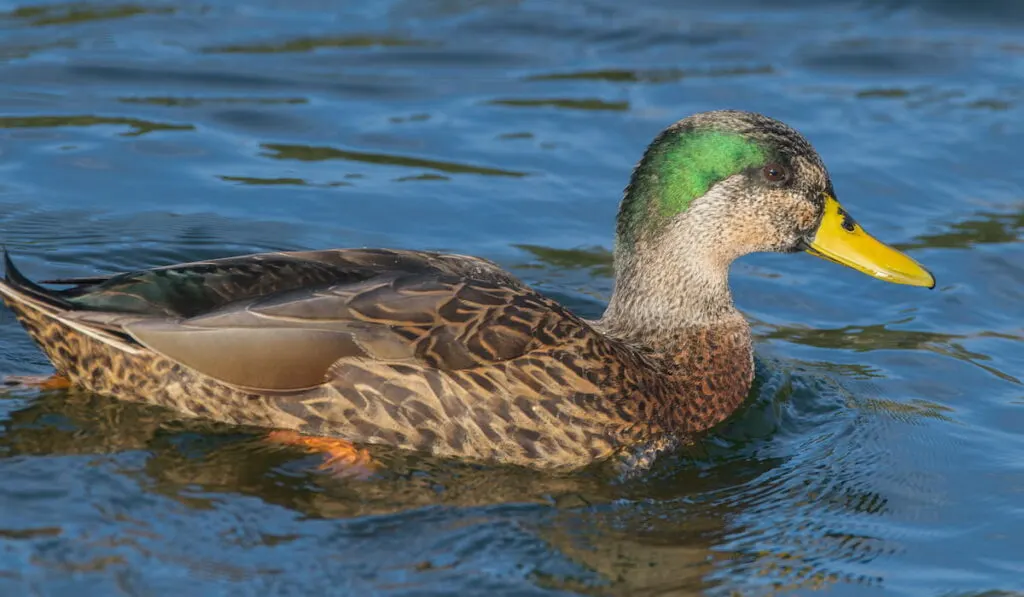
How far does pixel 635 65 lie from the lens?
12.5 meters

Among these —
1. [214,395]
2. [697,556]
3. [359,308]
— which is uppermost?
[359,308]

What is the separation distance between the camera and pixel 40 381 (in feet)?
24.2

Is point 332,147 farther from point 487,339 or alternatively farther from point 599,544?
point 599,544

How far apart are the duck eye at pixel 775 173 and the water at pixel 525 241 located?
1.23 m

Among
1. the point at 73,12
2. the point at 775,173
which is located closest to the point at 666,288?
the point at 775,173

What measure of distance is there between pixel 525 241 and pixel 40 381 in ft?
11.7

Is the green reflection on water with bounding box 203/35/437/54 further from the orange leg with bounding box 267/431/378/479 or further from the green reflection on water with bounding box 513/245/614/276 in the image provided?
the orange leg with bounding box 267/431/378/479

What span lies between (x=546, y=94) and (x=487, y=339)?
542 centimetres

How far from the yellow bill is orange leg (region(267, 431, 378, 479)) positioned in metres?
2.58

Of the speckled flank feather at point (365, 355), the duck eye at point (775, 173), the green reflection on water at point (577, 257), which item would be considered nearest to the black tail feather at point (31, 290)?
the speckled flank feather at point (365, 355)

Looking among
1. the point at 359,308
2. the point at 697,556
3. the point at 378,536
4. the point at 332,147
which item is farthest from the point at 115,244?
the point at 697,556

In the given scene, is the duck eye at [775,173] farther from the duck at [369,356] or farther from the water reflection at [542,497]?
the water reflection at [542,497]

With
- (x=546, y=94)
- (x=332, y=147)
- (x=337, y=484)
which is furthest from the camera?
(x=546, y=94)

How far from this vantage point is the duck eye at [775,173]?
757cm
